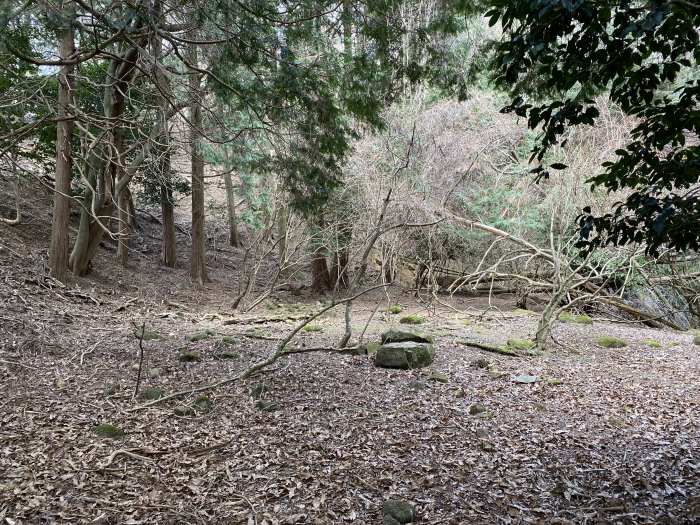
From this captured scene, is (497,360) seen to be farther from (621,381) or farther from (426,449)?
(426,449)

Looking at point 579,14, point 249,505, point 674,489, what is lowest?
point 249,505

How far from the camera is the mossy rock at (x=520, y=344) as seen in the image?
686 centimetres

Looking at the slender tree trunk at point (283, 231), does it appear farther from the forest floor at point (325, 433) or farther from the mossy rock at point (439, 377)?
the mossy rock at point (439, 377)

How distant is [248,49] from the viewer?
4629mm

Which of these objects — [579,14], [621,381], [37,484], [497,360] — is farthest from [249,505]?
[621,381]

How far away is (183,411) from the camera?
404cm

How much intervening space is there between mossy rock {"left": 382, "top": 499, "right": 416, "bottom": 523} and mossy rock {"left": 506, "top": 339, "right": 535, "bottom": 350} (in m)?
4.35

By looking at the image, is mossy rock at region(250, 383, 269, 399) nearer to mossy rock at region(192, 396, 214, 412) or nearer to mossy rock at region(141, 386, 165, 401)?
mossy rock at region(192, 396, 214, 412)

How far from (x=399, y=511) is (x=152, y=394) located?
2435 mm

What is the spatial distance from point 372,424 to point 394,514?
1247 mm

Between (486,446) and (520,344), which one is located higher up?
(520,344)

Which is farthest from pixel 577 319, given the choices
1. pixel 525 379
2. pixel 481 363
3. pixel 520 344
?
pixel 525 379

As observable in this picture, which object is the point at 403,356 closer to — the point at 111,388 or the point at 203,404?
the point at 203,404

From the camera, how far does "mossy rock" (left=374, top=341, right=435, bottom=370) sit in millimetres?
5535
